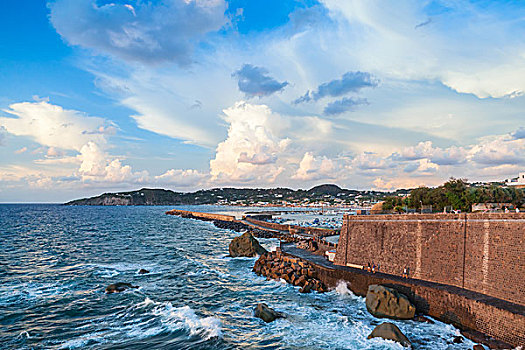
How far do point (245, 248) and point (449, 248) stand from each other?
2476cm

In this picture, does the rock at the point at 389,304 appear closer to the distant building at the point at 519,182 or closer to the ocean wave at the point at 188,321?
the ocean wave at the point at 188,321

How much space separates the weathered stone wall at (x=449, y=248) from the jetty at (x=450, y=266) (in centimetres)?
4

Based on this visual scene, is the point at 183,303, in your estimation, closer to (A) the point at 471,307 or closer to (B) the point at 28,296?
(B) the point at 28,296

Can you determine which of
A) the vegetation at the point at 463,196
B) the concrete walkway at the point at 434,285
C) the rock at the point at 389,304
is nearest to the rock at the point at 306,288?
the concrete walkway at the point at 434,285

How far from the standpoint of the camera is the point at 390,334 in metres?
16.2

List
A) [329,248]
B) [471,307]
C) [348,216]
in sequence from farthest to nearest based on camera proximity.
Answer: [329,248], [348,216], [471,307]

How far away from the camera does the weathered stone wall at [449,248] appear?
17.4 metres

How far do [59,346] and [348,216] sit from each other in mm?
23712

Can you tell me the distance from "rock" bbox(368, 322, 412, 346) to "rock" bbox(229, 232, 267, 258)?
24512 millimetres

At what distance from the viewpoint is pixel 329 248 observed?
33938mm

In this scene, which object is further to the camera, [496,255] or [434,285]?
[434,285]

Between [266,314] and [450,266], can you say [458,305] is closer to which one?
[450,266]

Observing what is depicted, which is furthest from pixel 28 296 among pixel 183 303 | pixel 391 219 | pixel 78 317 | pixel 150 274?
pixel 391 219

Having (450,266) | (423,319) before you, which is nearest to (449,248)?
(450,266)
